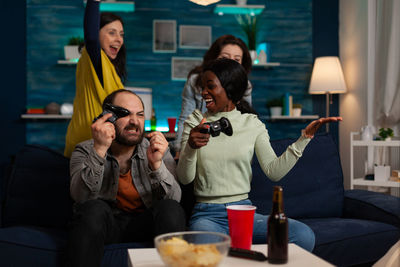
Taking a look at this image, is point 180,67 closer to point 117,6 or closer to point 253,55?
point 253,55

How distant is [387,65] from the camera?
3.78 metres

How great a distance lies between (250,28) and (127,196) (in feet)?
11.0

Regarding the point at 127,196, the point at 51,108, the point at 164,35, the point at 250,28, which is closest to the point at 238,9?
the point at 250,28

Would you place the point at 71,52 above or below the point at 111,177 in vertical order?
above

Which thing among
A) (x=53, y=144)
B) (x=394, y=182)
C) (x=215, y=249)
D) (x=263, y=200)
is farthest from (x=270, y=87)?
(x=215, y=249)

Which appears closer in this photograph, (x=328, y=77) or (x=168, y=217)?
(x=168, y=217)

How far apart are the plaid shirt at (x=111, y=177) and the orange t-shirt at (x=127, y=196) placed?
0.10ft

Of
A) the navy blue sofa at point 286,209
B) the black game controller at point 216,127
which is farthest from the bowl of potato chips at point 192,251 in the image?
the navy blue sofa at point 286,209

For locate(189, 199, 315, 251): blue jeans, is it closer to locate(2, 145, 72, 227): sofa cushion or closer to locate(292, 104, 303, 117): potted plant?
locate(2, 145, 72, 227): sofa cushion

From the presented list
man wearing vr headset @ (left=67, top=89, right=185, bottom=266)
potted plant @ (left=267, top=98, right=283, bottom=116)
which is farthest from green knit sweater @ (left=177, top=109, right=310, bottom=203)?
potted plant @ (left=267, top=98, right=283, bottom=116)

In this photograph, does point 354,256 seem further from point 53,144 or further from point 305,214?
point 53,144

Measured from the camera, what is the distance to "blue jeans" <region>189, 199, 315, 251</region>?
1.59 metres

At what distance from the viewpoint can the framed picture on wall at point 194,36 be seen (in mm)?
4672

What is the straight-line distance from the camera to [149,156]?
5.42 feet
